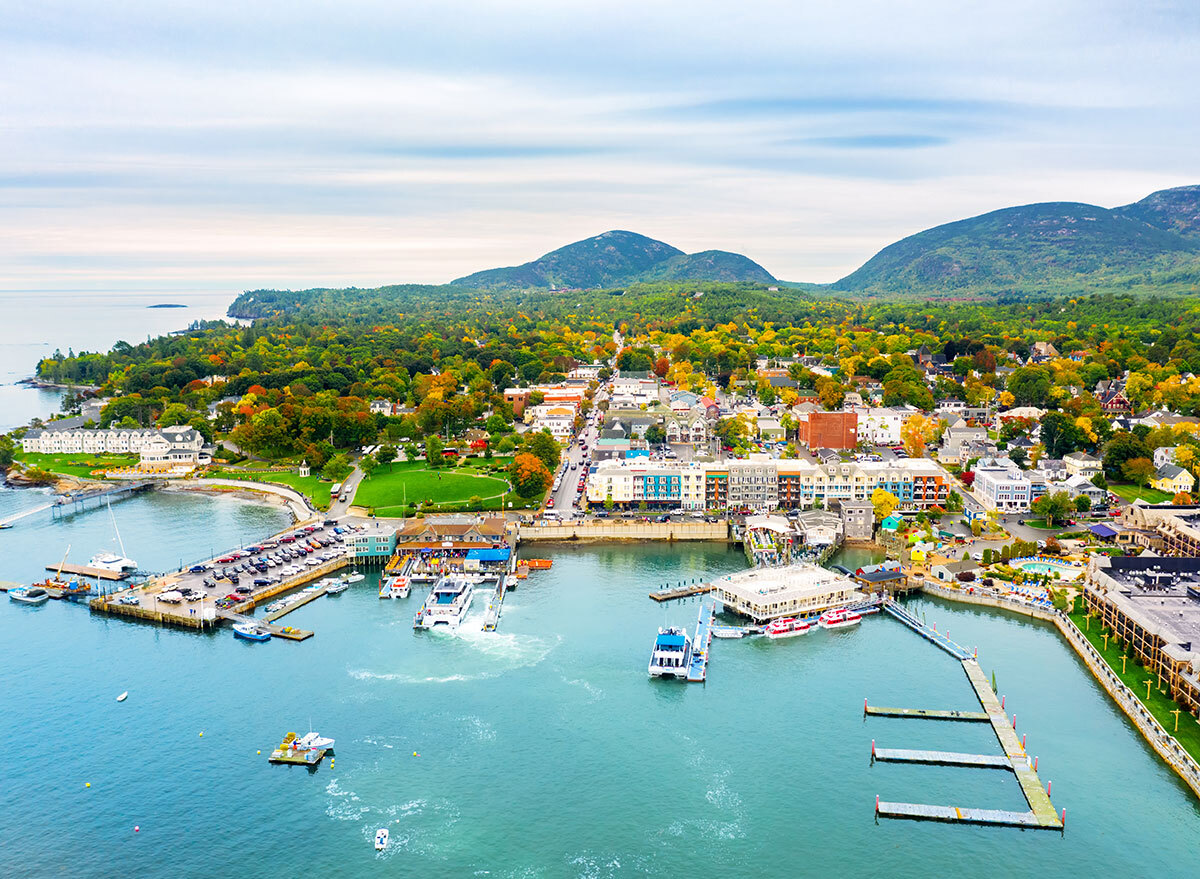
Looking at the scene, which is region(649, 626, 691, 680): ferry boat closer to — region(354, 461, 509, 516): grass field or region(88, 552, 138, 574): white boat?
region(354, 461, 509, 516): grass field

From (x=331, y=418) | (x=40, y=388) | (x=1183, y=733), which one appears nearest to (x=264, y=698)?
(x=1183, y=733)

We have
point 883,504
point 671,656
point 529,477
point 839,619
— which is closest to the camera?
point 671,656

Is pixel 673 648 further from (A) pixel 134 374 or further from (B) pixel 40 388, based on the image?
(B) pixel 40 388

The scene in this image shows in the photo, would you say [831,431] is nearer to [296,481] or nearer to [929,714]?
[296,481]

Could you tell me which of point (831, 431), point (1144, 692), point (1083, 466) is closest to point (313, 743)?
point (1144, 692)

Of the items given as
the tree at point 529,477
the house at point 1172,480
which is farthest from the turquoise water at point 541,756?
the house at point 1172,480
